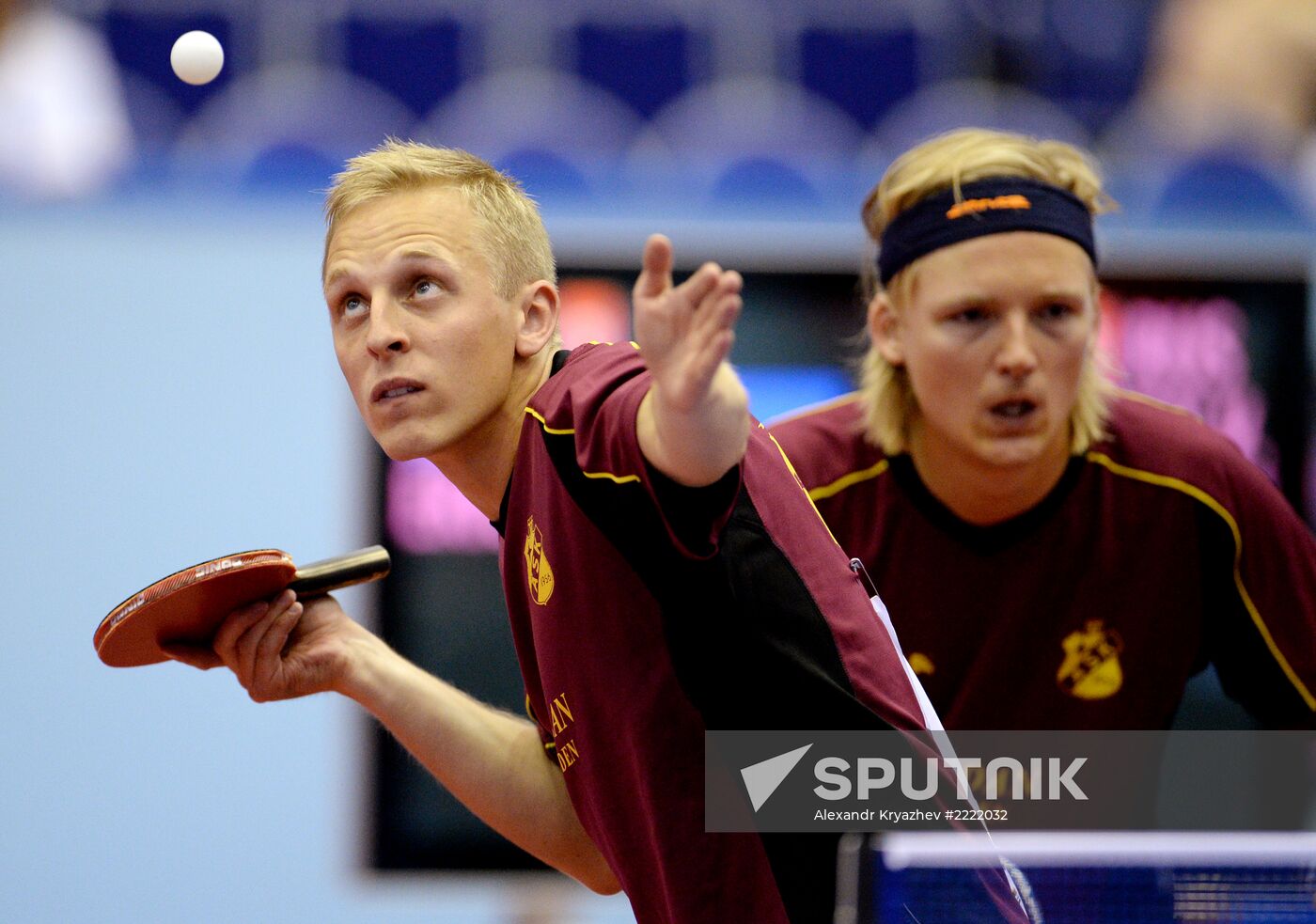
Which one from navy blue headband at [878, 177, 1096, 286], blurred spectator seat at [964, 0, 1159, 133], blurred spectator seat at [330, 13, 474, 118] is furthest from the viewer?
blurred spectator seat at [330, 13, 474, 118]

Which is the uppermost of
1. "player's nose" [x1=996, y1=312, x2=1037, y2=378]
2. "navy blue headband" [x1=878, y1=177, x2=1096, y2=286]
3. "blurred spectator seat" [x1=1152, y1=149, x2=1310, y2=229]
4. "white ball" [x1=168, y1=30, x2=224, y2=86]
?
"blurred spectator seat" [x1=1152, y1=149, x2=1310, y2=229]

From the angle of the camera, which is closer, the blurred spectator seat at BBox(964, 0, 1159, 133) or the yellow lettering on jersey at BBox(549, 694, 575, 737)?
the yellow lettering on jersey at BBox(549, 694, 575, 737)

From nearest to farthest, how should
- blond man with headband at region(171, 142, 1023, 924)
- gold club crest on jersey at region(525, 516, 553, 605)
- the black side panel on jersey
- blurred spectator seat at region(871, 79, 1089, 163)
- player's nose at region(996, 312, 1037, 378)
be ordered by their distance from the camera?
1. blond man with headband at region(171, 142, 1023, 924)
2. the black side panel on jersey
3. gold club crest on jersey at region(525, 516, 553, 605)
4. player's nose at region(996, 312, 1037, 378)
5. blurred spectator seat at region(871, 79, 1089, 163)

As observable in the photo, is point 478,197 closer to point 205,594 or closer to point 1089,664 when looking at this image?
point 205,594

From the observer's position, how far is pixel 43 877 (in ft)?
16.6

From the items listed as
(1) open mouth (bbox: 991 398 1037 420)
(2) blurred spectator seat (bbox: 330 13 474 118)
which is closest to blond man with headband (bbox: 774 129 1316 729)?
(1) open mouth (bbox: 991 398 1037 420)

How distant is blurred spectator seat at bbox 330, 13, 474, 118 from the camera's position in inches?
295

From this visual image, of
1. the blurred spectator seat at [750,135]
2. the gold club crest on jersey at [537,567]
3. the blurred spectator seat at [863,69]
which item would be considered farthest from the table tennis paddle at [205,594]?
the blurred spectator seat at [863,69]

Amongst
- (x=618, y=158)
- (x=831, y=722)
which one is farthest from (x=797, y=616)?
(x=618, y=158)

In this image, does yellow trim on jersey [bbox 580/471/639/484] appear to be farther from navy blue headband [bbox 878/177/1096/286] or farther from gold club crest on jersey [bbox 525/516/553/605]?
navy blue headband [bbox 878/177/1096/286]

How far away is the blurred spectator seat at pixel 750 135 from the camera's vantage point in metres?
6.09

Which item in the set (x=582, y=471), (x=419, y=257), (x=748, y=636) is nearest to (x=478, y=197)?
(x=419, y=257)

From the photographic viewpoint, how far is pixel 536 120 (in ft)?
22.9

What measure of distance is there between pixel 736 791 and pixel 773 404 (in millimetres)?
2746
